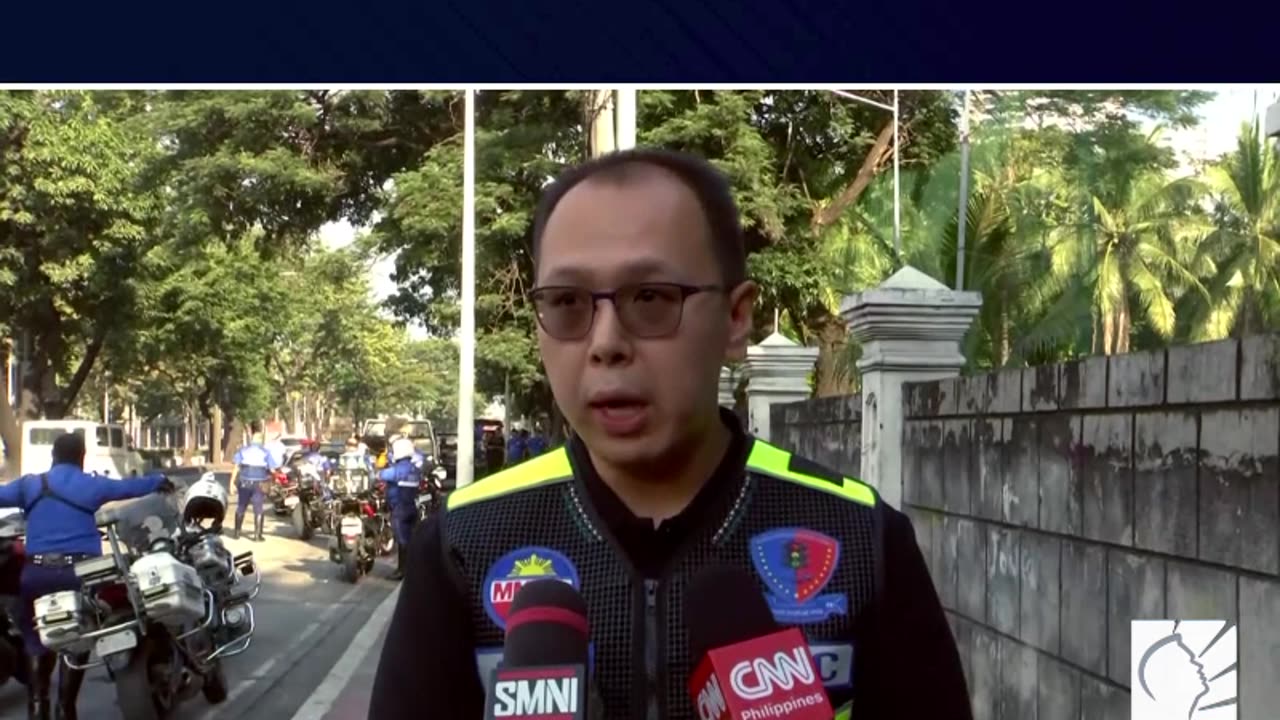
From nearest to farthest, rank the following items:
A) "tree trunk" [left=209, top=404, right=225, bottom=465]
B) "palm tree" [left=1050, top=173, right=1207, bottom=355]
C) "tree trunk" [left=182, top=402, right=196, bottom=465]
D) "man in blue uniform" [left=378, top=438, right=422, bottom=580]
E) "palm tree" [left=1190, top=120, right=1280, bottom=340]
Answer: "man in blue uniform" [left=378, top=438, right=422, bottom=580] → "tree trunk" [left=209, top=404, right=225, bottom=465] → "tree trunk" [left=182, top=402, right=196, bottom=465] → "palm tree" [left=1190, top=120, right=1280, bottom=340] → "palm tree" [left=1050, top=173, right=1207, bottom=355]

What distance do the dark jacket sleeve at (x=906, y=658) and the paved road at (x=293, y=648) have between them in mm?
6221

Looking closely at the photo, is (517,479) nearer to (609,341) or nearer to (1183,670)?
(609,341)

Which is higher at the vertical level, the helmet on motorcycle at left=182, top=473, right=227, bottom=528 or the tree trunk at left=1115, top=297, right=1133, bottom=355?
the tree trunk at left=1115, top=297, right=1133, bottom=355

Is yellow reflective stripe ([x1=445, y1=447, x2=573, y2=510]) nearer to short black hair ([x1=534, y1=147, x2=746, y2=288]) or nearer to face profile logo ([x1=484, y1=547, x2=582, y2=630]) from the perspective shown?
face profile logo ([x1=484, y1=547, x2=582, y2=630])

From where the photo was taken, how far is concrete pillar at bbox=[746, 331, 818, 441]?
32.5 feet

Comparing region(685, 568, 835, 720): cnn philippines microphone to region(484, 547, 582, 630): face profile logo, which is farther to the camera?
region(484, 547, 582, 630): face profile logo

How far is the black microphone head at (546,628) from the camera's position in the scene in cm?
108

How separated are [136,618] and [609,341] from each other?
17.7 feet

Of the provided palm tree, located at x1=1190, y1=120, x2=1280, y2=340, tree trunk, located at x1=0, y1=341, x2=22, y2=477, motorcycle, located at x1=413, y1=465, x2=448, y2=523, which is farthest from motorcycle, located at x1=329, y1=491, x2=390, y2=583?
palm tree, located at x1=1190, y1=120, x2=1280, y2=340

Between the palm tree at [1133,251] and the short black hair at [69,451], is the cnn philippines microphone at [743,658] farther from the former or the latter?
the palm tree at [1133,251]

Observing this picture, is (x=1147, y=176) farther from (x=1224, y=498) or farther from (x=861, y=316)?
(x=1224, y=498)

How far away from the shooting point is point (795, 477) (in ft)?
4.22

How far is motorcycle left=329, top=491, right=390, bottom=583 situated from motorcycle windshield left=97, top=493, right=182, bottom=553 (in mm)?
5284
